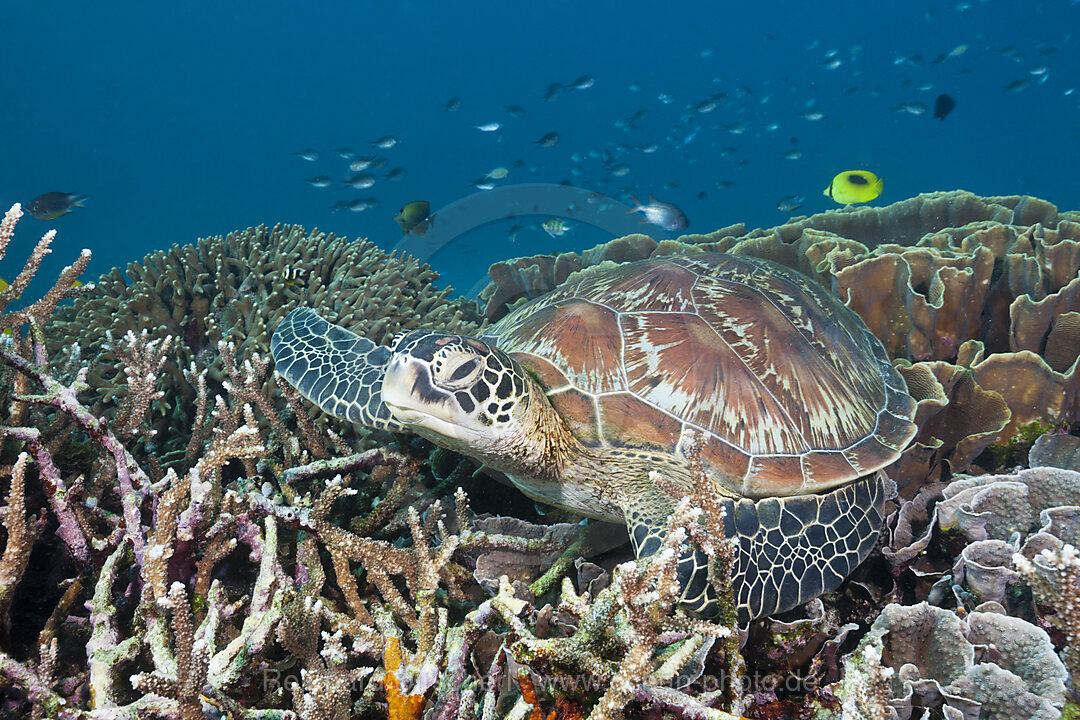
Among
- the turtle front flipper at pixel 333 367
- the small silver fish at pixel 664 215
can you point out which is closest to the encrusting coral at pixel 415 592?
the turtle front flipper at pixel 333 367

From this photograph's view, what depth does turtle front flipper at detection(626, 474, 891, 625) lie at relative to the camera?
5.02 ft

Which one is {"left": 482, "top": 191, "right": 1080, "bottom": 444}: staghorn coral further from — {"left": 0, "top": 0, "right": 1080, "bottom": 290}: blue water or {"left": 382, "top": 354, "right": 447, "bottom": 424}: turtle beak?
{"left": 0, "top": 0, "right": 1080, "bottom": 290}: blue water

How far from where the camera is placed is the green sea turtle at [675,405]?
1.67m

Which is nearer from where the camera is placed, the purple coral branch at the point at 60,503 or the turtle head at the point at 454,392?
the purple coral branch at the point at 60,503

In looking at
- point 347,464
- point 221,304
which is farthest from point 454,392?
point 221,304

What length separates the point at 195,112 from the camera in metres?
70.2

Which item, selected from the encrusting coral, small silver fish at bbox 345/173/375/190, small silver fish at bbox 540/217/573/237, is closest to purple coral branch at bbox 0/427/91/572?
Answer: the encrusting coral

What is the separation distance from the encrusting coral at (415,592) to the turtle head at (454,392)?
28 cm

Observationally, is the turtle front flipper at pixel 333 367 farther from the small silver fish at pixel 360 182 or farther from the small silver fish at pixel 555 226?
the small silver fish at pixel 360 182

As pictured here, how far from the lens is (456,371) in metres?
1.67

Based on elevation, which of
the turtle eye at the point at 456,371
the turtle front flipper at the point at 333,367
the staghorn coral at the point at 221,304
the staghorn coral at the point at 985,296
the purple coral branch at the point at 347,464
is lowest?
the staghorn coral at the point at 985,296

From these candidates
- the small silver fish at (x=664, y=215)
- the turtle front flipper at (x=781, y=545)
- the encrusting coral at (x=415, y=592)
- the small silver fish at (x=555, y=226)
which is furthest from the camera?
the small silver fish at (x=555, y=226)

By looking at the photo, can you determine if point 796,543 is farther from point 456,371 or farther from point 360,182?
point 360,182

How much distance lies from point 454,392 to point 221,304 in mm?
2141
